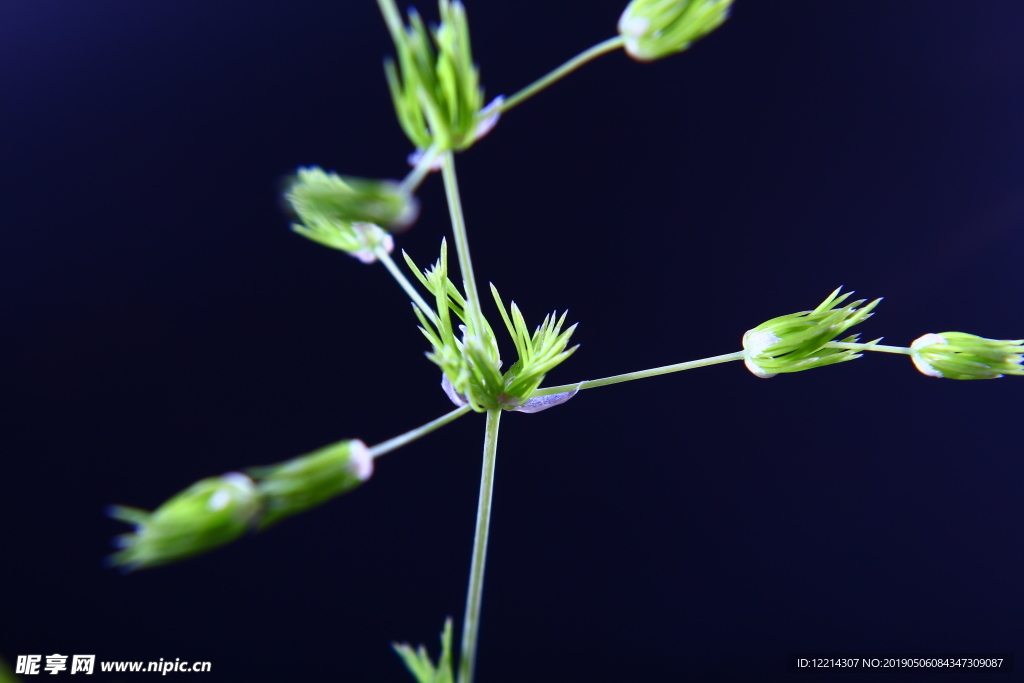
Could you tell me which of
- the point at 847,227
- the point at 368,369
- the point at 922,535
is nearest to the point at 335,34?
the point at 368,369

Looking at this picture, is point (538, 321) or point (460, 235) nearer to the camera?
point (460, 235)

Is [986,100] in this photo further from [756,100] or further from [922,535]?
[922,535]

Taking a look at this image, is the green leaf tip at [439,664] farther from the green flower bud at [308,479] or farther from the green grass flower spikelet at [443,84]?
the green grass flower spikelet at [443,84]

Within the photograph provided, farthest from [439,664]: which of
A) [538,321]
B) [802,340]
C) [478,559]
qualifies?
[538,321]

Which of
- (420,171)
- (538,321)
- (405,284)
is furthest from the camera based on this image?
(538,321)

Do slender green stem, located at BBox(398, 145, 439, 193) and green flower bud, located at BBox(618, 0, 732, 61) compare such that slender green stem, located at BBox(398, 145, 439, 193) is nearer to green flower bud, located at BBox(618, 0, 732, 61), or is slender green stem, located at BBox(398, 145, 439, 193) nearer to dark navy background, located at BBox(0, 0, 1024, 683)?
green flower bud, located at BBox(618, 0, 732, 61)

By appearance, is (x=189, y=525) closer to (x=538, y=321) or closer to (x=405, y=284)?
(x=405, y=284)

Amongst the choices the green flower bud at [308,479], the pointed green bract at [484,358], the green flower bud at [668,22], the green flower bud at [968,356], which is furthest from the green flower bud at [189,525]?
the green flower bud at [968,356]
